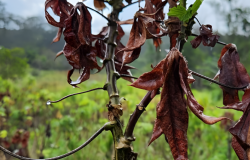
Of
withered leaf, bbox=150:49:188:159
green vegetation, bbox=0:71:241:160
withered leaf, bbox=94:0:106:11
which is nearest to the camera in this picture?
withered leaf, bbox=150:49:188:159

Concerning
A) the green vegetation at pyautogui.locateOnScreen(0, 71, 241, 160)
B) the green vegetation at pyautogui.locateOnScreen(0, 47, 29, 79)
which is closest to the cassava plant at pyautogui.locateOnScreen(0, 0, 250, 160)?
the green vegetation at pyautogui.locateOnScreen(0, 71, 241, 160)

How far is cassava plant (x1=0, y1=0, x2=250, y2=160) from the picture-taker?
0.65 feet

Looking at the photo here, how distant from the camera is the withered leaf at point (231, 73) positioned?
0.28 metres

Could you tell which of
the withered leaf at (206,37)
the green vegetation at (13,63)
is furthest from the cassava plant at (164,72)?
the green vegetation at (13,63)

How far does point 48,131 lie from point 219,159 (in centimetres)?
104

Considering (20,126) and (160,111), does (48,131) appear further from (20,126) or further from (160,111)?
(160,111)

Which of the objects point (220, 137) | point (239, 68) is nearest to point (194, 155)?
point (220, 137)

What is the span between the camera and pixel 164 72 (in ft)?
0.67

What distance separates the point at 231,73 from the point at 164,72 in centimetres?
13

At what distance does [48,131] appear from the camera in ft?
4.38

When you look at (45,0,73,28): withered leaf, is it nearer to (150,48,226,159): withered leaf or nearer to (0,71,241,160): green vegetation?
(150,48,226,159): withered leaf

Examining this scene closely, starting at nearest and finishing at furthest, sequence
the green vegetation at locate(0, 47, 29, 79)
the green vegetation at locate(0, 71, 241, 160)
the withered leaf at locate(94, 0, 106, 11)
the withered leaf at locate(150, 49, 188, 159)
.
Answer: the withered leaf at locate(150, 49, 188, 159) → the withered leaf at locate(94, 0, 106, 11) → the green vegetation at locate(0, 71, 241, 160) → the green vegetation at locate(0, 47, 29, 79)

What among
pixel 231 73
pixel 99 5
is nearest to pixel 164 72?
pixel 231 73

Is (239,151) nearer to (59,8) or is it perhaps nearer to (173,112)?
(173,112)
